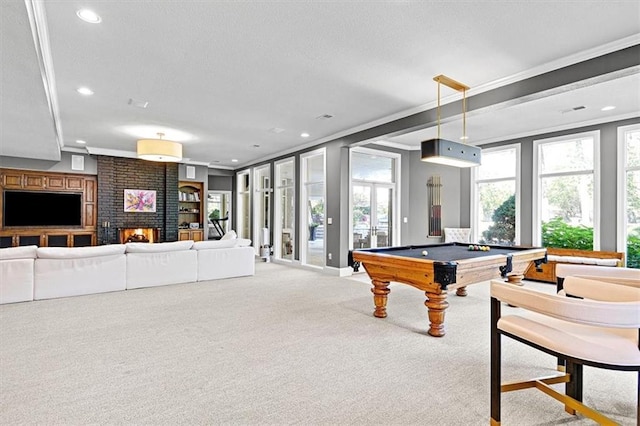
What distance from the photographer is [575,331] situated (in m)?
1.80

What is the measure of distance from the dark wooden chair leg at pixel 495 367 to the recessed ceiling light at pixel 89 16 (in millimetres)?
3685

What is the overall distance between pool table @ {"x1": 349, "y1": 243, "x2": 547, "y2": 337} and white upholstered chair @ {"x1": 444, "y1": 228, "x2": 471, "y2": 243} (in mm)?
3361

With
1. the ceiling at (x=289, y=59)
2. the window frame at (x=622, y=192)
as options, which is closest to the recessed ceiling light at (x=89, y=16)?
the ceiling at (x=289, y=59)

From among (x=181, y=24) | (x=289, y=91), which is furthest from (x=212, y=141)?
(x=181, y=24)

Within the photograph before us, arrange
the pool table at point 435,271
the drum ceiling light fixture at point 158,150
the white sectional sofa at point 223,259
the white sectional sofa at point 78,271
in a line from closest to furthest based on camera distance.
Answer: the pool table at point 435,271, the white sectional sofa at point 78,271, the white sectional sofa at point 223,259, the drum ceiling light fixture at point 158,150

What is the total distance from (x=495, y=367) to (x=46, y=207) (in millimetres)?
9809

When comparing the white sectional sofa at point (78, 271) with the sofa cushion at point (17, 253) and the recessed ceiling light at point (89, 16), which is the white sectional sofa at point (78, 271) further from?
the recessed ceiling light at point (89, 16)

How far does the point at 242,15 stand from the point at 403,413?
3.19 metres

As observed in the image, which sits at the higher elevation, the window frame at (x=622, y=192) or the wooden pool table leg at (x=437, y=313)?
the window frame at (x=622, y=192)

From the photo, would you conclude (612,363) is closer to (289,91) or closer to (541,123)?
(289,91)

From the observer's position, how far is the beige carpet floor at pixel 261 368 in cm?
205

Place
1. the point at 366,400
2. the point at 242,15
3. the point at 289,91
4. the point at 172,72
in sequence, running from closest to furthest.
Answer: the point at 366,400
the point at 242,15
the point at 172,72
the point at 289,91

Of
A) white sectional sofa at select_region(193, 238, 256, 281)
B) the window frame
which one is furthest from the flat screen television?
the window frame

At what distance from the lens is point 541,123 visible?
242 inches
